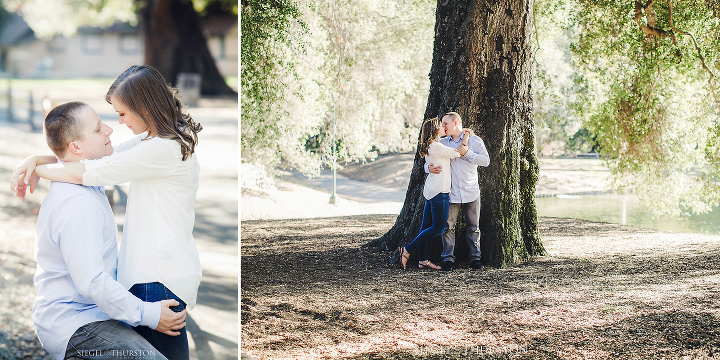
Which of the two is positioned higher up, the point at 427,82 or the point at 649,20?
the point at 649,20

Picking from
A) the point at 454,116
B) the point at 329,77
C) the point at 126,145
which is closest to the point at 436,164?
the point at 454,116

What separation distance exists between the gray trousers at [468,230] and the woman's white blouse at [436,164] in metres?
0.16

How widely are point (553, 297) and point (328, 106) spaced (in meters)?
1.81

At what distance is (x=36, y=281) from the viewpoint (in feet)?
6.40

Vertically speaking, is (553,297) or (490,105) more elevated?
(490,105)

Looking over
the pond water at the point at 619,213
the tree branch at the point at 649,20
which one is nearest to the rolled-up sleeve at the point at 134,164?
the pond water at the point at 619,213

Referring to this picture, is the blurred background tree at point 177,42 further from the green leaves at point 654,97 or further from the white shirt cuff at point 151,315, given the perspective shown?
the white shirt cuff at point 151,315

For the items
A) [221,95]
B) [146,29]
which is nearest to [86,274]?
[221,95]

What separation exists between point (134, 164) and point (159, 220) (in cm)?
21

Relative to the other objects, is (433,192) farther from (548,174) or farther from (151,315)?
(151,315)

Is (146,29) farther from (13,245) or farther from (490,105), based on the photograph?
(490,105)

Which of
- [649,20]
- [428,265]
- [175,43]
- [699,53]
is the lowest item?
[428,265]

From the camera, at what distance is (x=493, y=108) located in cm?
380

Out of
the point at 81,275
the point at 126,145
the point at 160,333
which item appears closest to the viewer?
the point at 81,275
